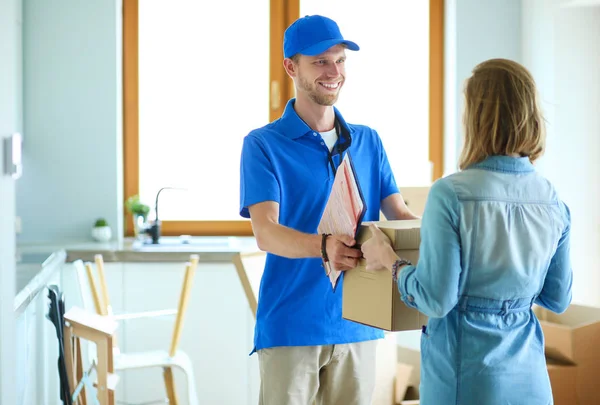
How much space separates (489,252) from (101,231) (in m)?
2.75

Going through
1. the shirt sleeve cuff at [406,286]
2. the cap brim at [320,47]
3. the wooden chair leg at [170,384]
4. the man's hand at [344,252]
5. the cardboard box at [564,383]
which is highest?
the cap brim at [320,47]

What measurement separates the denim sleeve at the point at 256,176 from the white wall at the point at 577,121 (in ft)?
7.26

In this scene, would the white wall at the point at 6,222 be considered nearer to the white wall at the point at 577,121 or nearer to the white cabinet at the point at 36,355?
the white cabinet at the point at 36,355

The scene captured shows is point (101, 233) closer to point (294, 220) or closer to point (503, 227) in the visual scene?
point (294, 220)

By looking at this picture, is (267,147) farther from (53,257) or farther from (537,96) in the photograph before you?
(53,257)

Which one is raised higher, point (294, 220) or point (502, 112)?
point (502, 112)

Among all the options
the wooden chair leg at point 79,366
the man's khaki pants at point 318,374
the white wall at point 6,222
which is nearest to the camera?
the white wall at point 6,222

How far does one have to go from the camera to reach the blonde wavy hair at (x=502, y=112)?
1363 millimetres

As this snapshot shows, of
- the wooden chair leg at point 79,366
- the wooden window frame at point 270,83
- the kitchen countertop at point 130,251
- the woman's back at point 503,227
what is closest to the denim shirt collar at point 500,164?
the woman's back at point 503,227

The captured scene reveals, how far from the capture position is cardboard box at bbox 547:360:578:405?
2760 millimetres

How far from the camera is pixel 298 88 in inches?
75.7

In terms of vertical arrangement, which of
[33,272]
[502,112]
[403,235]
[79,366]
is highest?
[502,112]

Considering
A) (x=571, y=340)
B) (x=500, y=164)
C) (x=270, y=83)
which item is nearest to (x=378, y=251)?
(x=500, y=164)

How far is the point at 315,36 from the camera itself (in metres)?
1.83
